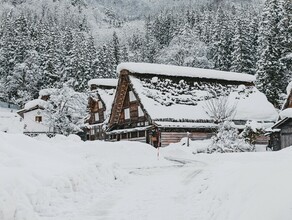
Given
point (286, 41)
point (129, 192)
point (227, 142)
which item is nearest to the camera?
point (129, 192)

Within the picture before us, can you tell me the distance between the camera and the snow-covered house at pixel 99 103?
51.2 metres

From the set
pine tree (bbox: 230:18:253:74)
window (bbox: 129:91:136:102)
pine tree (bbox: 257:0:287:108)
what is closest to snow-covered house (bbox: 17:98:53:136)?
window (bbox: 129:91:136:102)

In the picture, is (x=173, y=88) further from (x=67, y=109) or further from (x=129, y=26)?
(x=129, y=26)

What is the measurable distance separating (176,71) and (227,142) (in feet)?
47.8

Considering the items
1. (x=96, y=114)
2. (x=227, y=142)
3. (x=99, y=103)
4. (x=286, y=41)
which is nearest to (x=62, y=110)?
(x=99, y=103)

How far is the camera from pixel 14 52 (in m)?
78.9

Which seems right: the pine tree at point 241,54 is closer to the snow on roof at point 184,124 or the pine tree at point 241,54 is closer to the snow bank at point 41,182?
the snow on roof at point 184,124

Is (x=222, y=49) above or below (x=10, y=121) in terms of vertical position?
above

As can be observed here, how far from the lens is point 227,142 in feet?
79.6

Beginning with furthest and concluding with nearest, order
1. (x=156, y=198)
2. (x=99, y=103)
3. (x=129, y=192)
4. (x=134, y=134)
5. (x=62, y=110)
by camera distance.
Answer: (x=99, y=103)
(x=62, y=110)
(x=134, y=134)
(x=129, y=192)
(x=156, y=198)

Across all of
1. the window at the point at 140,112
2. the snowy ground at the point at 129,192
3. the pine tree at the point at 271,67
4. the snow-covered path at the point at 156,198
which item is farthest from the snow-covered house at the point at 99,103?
the snowy ground at the point at 129,192

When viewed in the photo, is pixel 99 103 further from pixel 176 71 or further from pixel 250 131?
pixel 250 131

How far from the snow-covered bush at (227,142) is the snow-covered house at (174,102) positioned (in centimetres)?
700

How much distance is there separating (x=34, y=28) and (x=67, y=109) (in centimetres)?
4762
